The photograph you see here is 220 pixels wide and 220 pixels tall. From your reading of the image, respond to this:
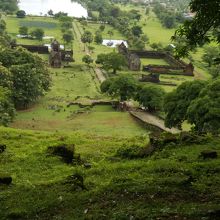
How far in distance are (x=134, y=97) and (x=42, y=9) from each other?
11090 centimetres

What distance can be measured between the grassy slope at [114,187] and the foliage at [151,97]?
28583 mm

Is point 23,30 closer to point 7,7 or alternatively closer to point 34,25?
point 34,25

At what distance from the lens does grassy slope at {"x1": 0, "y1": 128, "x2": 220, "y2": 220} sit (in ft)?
35.3

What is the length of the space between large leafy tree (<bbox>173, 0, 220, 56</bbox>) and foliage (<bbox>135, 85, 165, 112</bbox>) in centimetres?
3276

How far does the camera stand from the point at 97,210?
427 inches

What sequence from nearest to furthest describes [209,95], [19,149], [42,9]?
[19,149], [209,95], [42,9]

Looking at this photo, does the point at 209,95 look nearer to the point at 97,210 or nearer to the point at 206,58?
the point at 97,210

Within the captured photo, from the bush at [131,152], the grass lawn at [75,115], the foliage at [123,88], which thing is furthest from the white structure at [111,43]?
the bush at [131,152]

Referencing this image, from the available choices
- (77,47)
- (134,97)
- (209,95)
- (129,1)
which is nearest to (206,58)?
(77,47)

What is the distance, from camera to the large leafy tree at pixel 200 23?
11750 mm

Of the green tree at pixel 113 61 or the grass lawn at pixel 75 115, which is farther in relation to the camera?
the green tree at pixel 113 61

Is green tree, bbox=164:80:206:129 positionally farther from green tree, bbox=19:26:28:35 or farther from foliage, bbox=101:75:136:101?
green tree, bbox=19:26:28:35

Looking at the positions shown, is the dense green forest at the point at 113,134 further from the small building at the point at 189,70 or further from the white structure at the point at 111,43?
the white structure at the point at 111,43

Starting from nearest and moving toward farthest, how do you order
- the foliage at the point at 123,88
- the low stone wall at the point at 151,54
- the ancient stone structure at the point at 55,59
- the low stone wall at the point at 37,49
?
the foliage at the point at 123,88
the ancient stone structure at the point at 55,59
the low stone wall at the point at 37,49
the low stone wall at the point at 151,54
